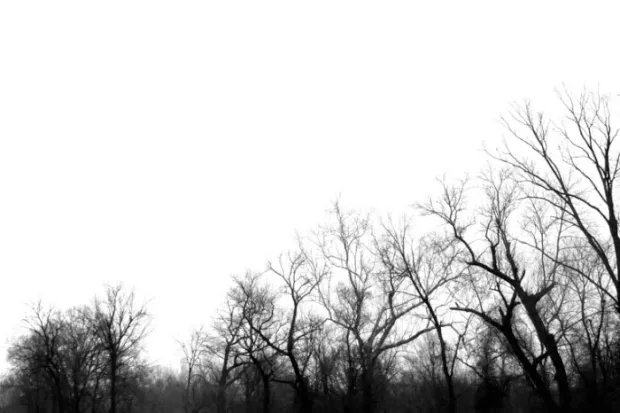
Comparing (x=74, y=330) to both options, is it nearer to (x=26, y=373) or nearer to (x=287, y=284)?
(x=26, y=373)

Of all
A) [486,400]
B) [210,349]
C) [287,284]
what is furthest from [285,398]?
[486,400]

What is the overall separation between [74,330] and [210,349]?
602 inches

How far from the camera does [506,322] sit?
27.0m

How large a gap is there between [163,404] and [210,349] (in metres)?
46.6

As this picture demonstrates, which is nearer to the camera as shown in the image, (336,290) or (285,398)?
(336,290)

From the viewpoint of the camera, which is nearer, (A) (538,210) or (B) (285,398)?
(A) (538,210)

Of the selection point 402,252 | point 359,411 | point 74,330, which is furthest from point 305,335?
point 74,330

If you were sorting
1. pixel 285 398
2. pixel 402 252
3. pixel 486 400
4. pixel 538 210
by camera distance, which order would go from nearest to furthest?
pixel 538 210
pixel 402 252
pixel 486 400
pixel 285 398

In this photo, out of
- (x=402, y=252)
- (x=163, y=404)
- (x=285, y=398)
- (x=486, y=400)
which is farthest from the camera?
(x=163, y=404)

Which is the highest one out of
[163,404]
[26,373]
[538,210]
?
[538,210]

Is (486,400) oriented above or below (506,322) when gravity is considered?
below

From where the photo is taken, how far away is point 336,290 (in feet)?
129

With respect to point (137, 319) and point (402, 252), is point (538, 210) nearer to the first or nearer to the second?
point (402, 252)

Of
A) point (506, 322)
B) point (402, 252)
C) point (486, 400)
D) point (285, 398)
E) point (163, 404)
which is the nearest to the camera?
point (506, 322)
